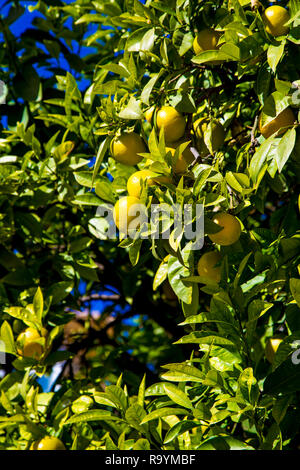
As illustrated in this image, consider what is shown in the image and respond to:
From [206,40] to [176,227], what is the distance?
518 millimetres

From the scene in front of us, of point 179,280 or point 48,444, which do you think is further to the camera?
point 48,444

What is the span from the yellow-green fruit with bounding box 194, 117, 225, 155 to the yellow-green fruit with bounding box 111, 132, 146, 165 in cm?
17

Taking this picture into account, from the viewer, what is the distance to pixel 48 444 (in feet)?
4.37

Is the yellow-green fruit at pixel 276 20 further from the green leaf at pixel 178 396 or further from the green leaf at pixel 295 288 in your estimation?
the green leaf at pixel 178 396

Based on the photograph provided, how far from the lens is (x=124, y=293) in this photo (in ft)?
6.29

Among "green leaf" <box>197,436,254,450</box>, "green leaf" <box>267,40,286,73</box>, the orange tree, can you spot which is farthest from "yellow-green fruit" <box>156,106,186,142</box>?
"green leaf" <box>197,436,254,450</box>

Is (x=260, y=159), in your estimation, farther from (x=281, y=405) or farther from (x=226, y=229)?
(x=281, y=405)

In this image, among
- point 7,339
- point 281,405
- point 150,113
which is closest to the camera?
point 281,405

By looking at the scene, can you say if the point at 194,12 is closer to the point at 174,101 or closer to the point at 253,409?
the point at 174,101

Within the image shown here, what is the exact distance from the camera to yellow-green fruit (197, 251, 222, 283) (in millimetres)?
1172

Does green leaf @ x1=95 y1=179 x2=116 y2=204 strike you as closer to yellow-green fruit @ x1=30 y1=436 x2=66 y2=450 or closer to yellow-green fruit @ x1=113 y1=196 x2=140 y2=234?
yellow-green fruit @ x1=113 y1=196 x2=140 y2=234

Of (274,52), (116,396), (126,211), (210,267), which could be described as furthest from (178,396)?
(274,52)

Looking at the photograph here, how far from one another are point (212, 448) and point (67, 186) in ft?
2.83
